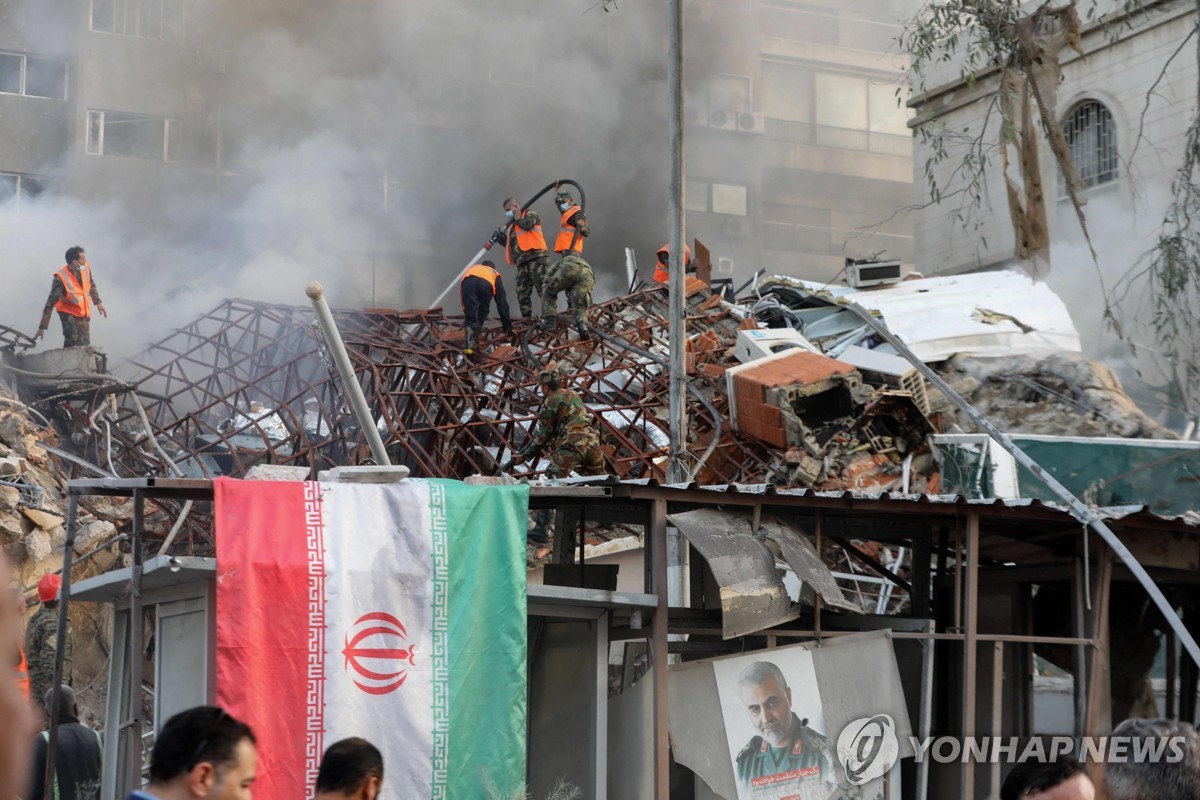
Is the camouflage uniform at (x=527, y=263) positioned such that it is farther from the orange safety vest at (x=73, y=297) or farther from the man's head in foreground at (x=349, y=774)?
the man's head in foreground at (x=349, y=774)

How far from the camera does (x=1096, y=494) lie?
14477 millimetres

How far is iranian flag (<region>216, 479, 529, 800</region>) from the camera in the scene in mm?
7312

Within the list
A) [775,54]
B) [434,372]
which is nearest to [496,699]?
[434,372]

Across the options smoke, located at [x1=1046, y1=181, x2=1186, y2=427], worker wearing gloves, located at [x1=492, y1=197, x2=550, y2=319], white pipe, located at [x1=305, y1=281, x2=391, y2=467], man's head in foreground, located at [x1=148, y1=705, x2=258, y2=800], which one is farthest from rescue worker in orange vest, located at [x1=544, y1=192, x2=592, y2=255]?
man's head in foreground, located at [x1=148, y1=705, x2=258, y2=800]

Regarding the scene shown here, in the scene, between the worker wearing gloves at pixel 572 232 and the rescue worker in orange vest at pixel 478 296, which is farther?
the worker wearing gloves at pixel 572 232

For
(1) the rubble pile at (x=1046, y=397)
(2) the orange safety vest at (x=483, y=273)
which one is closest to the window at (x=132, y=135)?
(2) the orange safety vest at (x=483, y=273)

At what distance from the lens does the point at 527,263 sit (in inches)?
663

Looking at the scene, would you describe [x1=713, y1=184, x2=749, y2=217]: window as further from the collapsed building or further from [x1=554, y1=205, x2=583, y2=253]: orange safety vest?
[x1=554, y1=205, x2=583, y2=253]: orange safety vest

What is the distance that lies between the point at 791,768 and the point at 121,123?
82.2 ft

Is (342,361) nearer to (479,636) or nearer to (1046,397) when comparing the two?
(479,636)

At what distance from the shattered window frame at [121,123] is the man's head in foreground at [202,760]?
2807 cm

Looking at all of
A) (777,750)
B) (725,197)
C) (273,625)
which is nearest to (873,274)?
(777,750)

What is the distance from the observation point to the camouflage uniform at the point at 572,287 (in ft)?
51.8

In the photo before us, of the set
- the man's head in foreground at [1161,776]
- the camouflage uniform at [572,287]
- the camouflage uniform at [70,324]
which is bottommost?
the man's head in foreground at [1161,776]
